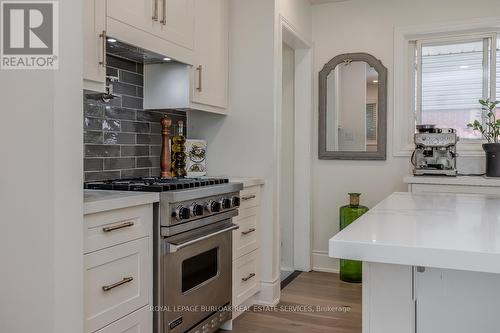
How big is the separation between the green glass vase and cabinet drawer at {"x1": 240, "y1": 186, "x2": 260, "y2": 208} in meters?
0.98

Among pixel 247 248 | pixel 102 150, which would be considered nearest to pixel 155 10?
pixel 102 150

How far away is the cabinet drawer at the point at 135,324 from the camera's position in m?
1.92

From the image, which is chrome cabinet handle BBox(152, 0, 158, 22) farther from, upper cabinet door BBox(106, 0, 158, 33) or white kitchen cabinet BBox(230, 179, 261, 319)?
white kitchen cabinet BBox(230, 179, 261, 319)

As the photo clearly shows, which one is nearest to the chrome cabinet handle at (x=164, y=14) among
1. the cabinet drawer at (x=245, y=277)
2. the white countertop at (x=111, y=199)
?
the white countertop at (x=111, y=199)

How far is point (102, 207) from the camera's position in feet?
5.90

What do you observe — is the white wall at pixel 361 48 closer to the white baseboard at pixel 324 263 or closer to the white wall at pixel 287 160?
the white baseboard at pixel 324 263

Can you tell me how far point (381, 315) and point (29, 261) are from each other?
1.14 metres

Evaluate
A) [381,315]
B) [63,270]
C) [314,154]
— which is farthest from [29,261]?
[314,154]

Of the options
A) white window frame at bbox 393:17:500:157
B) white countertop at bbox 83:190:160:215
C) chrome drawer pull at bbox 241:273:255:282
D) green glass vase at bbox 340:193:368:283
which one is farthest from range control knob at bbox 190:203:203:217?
white window frame at bbox 393:17:500:157

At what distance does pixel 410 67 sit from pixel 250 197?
206 centimetres

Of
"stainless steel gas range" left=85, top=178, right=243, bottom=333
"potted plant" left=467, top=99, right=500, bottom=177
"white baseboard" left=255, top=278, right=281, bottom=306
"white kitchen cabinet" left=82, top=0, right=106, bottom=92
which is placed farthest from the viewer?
"potted plant" left=467, top=99, right=500, bottom=177

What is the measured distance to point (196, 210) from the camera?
7.75ft

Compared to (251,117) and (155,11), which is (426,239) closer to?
(155,11)

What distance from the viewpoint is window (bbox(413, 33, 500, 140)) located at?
12.7ft
